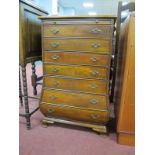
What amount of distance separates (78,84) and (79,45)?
14.0 inches

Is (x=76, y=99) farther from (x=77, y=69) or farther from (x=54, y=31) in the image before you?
(x=54, y=31)

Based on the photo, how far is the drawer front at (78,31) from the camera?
139cm

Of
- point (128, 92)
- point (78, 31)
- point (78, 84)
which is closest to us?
point (128, 92)

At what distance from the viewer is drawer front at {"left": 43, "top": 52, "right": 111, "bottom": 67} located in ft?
4.72

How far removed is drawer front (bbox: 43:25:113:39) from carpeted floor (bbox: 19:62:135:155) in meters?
0.92

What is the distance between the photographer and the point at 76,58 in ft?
Result: 4.92

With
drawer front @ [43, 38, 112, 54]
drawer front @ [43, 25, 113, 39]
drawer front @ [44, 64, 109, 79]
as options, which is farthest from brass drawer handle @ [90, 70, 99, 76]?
drawer front @ [43, 25, 113, 39]

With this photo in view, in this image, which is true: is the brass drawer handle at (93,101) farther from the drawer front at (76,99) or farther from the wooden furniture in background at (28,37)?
the wooden furniture in background at (28,37)

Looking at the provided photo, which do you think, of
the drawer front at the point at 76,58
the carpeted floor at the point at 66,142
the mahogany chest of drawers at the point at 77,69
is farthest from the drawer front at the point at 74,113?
the drawer front at the point at 76,58

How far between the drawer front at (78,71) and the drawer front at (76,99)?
7.2 inches

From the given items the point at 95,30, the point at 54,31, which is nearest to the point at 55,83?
the point at 54,31

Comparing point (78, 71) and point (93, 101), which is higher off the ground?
point (78, 71)

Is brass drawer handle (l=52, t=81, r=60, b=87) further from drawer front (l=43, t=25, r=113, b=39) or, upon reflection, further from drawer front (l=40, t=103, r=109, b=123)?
drawer front (l=43, t=25, r=113, b=39)

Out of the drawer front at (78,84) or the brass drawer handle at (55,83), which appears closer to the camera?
the drawer front at (78,84)
